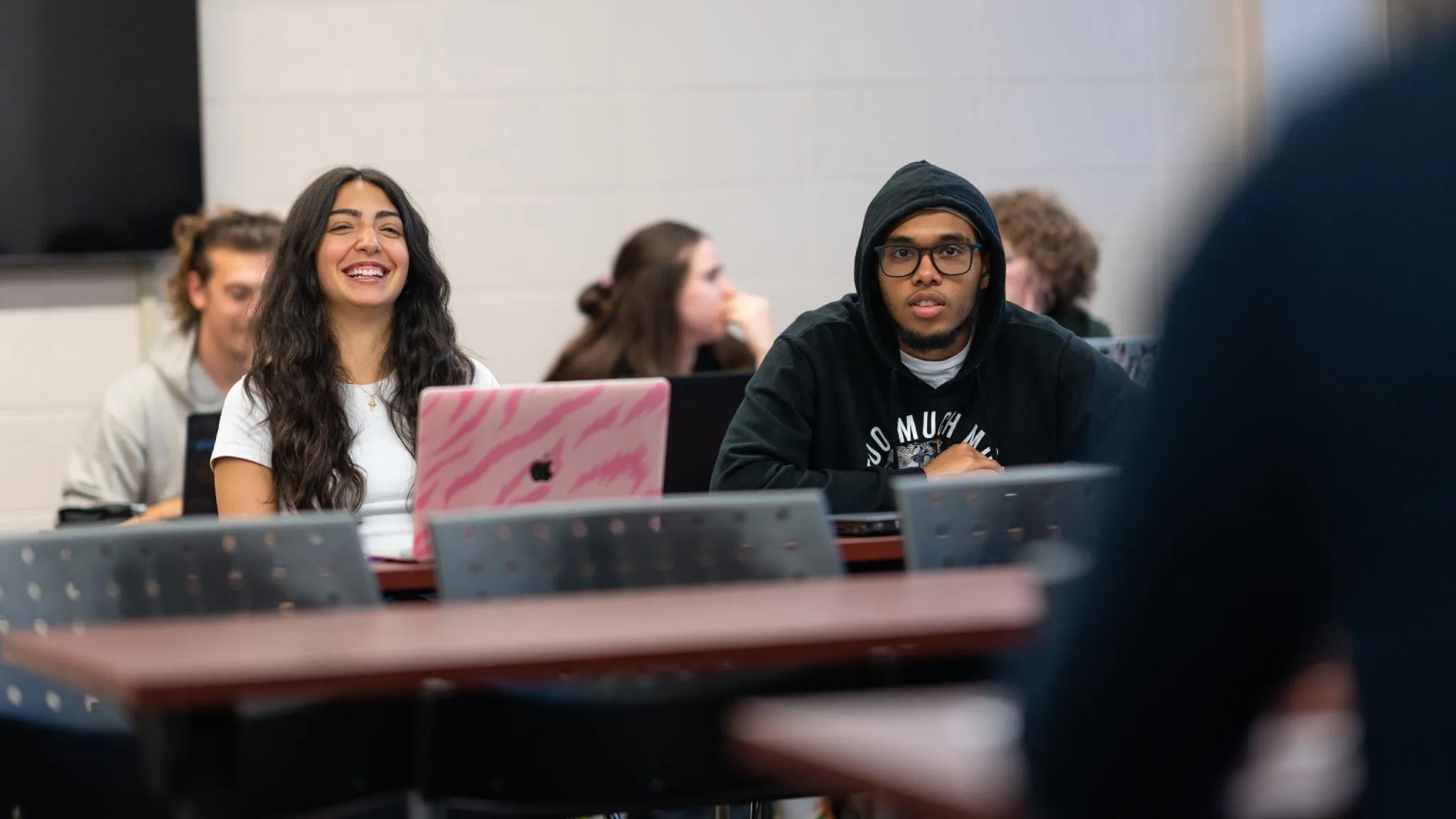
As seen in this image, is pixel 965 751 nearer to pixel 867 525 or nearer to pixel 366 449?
pixel 867 525

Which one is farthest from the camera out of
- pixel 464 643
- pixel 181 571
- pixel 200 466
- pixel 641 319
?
pixel 641 319

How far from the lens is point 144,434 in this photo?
397 cm

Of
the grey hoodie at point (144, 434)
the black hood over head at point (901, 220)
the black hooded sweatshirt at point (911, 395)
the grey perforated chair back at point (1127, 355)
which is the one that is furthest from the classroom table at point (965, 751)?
the grey hoodie at point (144, 434)

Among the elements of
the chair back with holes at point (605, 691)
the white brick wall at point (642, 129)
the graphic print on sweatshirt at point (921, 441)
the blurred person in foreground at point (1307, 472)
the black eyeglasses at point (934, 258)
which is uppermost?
the white brick wall at point (642, 129)

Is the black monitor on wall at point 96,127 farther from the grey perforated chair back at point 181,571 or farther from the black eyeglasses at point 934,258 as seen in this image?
the grey perforated chair back at point 181,571

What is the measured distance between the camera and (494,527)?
1790 mm

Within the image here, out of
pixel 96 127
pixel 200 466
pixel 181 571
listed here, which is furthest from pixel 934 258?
pixel 96 127

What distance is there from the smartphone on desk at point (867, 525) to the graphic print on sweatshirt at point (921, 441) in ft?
1.13

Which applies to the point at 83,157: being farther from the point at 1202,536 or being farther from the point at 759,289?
the point at 1202,536

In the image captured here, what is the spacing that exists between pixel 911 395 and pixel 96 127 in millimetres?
2629

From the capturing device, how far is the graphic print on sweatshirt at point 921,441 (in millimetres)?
2844

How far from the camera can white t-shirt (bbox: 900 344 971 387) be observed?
2.88m

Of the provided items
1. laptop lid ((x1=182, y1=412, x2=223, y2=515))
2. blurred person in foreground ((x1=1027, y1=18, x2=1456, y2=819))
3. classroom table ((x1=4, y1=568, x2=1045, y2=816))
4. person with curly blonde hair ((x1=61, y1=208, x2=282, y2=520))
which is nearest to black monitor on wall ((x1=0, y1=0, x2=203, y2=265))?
person with curly blonde hair ((x1=61, y1=208, x2=282, y2=520))

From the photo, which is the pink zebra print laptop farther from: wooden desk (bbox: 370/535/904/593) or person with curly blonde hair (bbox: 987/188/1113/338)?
person with curly blonde hair (bbox: 987/188/1113/338)
